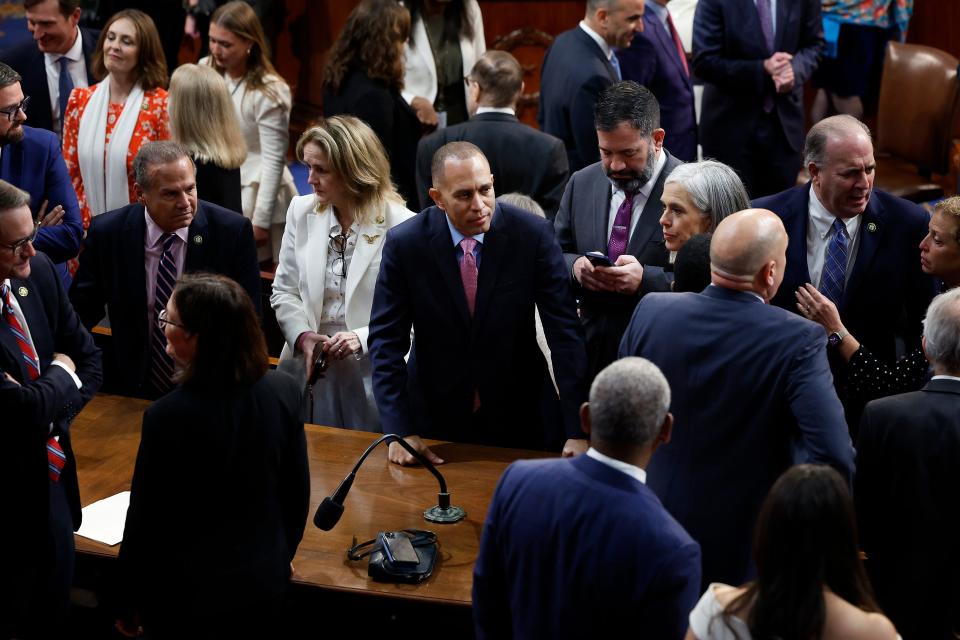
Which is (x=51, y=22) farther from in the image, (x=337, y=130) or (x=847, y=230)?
(x=847, y=230)

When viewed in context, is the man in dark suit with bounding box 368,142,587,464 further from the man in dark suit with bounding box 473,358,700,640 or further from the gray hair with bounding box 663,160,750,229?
the man in dark suit with bounding box 473,358,700,640

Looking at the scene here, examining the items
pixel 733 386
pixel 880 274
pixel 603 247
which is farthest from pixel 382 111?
pixel 733 386

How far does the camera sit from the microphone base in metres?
3.47

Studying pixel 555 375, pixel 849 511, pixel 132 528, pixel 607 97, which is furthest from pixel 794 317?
pixel 132 528

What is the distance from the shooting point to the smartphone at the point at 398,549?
10.5ft

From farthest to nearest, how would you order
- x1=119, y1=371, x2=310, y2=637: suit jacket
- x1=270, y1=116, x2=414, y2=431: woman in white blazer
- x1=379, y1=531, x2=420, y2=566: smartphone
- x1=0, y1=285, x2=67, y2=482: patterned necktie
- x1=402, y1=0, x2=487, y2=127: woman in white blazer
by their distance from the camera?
x1=402, y1=0, x2=487, y2=127: woman in white blazer, x1=270, y1=116, x2=414, y2=431: woman in white blazer, x1=0, y1=285, x2=67, y2=482: patterned necktie, x1=379, y1=531, x2=420, y2=566: smartphone, x1=119, y1=371, x2=310, y2=637: suit jacket

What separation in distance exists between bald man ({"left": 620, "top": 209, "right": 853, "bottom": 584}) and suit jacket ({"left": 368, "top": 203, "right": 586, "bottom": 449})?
0.79 meters

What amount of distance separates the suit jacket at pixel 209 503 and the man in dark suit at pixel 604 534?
69cm

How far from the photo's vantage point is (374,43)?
5.76 metres

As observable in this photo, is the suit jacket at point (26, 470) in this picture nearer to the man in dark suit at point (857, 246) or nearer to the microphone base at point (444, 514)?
the microphone base at point (444, 514)

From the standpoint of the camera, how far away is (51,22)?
18.8 feet

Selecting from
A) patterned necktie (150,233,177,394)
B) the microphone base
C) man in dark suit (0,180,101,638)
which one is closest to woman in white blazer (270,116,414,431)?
patterned necktie (150,233,177,394)

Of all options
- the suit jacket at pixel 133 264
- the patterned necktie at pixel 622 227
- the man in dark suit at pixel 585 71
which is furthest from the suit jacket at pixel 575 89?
the suit jacket at pixel 133 264

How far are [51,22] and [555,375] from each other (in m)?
3.33
